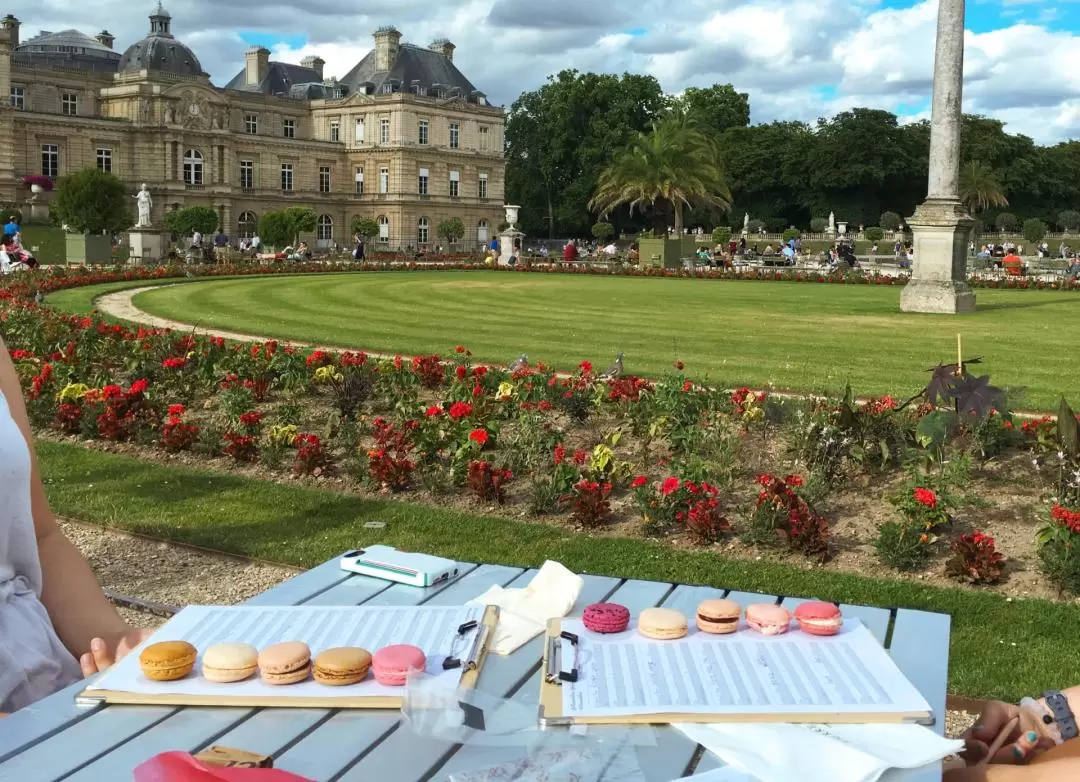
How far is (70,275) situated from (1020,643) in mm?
24155

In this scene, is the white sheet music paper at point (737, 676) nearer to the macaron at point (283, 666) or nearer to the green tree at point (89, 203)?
the macaron at point (283, 666)

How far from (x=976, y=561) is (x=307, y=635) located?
3838 millimetres

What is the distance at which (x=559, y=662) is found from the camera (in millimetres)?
2295

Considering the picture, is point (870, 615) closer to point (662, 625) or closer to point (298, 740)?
point (662, 625)

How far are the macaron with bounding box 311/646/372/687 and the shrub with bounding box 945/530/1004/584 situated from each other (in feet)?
12.8

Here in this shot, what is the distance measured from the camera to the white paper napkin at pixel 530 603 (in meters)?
2.49

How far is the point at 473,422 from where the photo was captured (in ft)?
24.9

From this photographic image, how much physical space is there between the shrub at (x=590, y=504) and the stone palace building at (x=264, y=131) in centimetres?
5495

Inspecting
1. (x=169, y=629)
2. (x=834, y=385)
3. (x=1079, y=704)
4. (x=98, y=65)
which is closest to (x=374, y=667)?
(x=169, y=629)

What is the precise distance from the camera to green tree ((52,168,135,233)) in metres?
38.0

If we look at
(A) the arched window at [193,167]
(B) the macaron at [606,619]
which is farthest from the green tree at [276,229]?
(B) the macaron at [606,619]

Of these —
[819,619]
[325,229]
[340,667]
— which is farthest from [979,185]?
[340,667]

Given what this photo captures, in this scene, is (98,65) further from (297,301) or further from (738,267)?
(297,301)

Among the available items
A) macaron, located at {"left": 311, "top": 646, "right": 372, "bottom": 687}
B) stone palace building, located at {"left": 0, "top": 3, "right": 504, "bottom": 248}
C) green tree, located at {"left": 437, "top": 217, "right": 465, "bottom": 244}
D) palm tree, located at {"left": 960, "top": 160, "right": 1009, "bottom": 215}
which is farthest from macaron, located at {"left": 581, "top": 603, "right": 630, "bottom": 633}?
palm tree, located at {"left": 960, "top": 160, "right": 1009, "bottom": 215}
